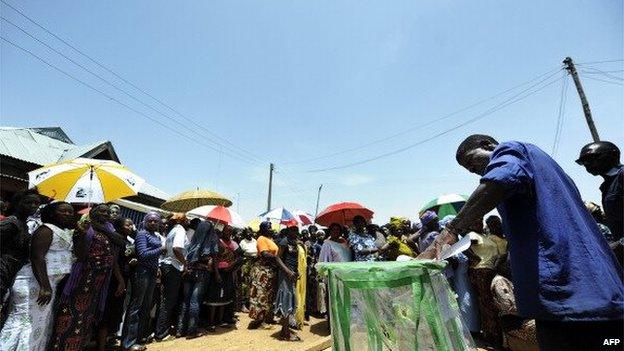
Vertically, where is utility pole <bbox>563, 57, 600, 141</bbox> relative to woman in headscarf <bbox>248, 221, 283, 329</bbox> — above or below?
above

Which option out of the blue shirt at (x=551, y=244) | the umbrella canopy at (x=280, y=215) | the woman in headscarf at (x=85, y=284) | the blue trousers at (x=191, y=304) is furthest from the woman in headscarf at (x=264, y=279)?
the umbrella canopy at (x=280, y=215)

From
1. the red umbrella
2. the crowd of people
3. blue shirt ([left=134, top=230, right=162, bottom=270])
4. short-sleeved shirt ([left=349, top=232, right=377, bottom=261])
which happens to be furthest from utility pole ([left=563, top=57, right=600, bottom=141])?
blue shirt ([left=134, top=230, right=162, bottom=270])

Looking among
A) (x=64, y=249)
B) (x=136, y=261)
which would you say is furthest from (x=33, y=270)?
(x=136, y=261)

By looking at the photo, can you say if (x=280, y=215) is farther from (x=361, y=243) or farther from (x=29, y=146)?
(x=29, y=146)

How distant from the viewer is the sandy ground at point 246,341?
566 cm

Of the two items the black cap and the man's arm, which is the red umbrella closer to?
the black cap

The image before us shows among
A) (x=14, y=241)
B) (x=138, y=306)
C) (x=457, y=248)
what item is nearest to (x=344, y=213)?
(x=138, y=306)

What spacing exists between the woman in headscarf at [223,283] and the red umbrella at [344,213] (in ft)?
6.73

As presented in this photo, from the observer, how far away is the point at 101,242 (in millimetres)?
4520

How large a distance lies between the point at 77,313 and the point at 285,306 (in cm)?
337

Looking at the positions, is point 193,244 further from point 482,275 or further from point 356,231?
point 482,275

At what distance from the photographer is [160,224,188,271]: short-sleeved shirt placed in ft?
20.3

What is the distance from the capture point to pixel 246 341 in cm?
609

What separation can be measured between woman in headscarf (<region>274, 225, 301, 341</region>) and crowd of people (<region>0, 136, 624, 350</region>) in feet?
0.07
